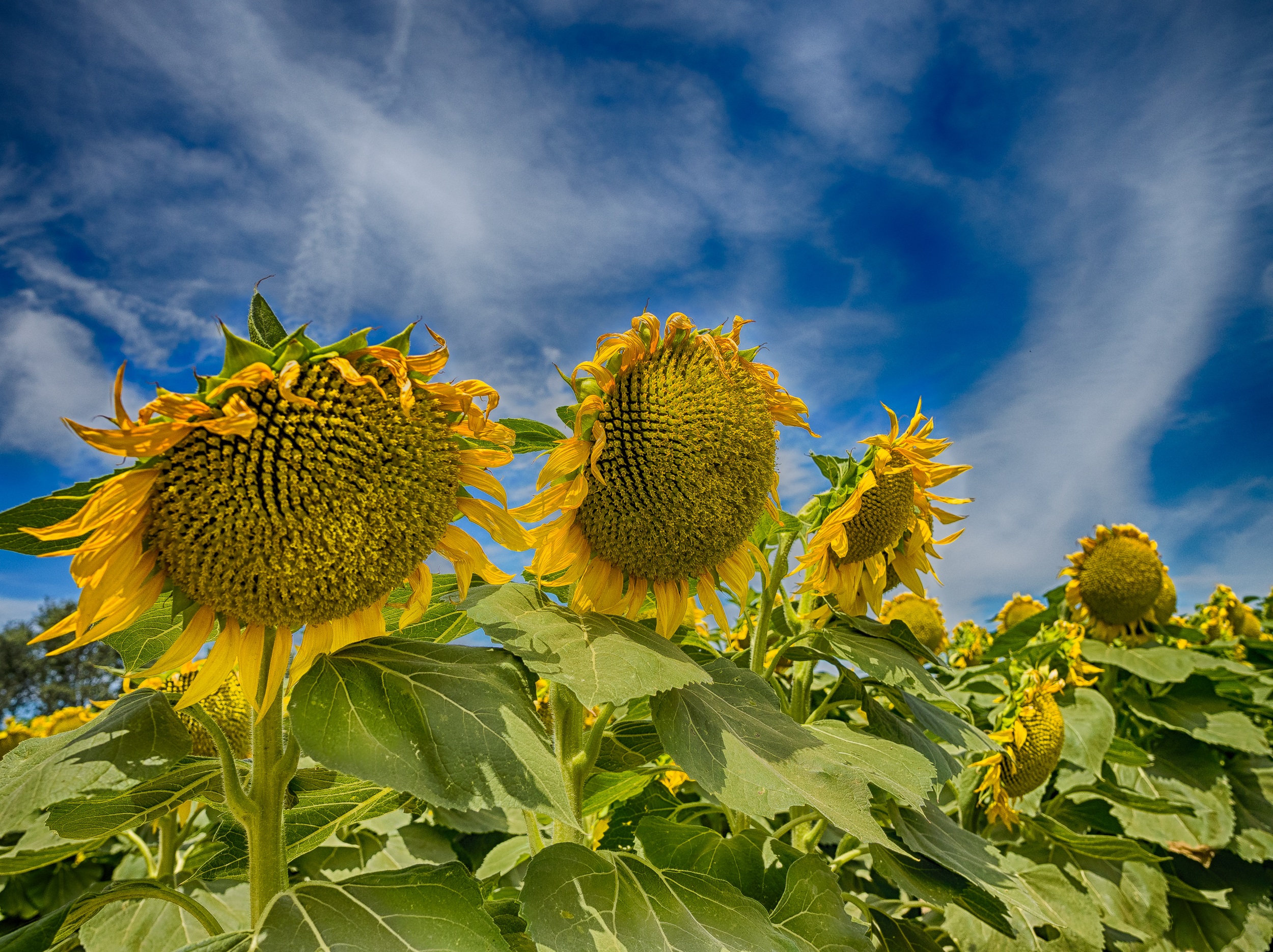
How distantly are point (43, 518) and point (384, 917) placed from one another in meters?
0.76

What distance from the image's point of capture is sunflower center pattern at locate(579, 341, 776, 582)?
1.49 m

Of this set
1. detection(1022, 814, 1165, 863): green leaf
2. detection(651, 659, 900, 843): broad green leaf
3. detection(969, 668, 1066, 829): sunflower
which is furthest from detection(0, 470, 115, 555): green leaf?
detection(1022, 814, 1165, 863): green leaf

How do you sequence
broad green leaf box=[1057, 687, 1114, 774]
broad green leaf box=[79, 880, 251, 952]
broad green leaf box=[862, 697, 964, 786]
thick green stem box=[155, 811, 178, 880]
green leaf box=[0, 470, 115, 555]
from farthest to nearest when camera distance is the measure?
broad green leaf box=[1057, 687, 1114, 774], thick green stem box=[155, 811, 178, 880], broad green leaf box=[862, 697, 964, 786], broad green leaf box=[79, 880, 251, 952], green leaf box=[0, 470, 115, 555]

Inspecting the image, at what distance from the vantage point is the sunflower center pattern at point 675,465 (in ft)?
4.90

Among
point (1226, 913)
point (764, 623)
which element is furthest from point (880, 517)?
point (1226, 913)

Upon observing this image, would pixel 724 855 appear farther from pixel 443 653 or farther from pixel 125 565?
pixel 125 565

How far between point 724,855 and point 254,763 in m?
0.97

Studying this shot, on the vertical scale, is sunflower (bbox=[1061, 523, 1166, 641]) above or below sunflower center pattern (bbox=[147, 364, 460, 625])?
above

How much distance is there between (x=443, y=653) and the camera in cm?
Result: 127

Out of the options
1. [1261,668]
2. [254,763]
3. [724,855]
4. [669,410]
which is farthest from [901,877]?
[1261,668]

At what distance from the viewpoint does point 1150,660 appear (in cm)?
488

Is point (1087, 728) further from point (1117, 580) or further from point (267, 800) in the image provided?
point (267, 800)

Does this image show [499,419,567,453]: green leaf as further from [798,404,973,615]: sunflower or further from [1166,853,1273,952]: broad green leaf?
[1166,853,1273,952]: broad green leaf

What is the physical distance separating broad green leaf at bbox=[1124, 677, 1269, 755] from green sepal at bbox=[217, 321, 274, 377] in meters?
5.61
